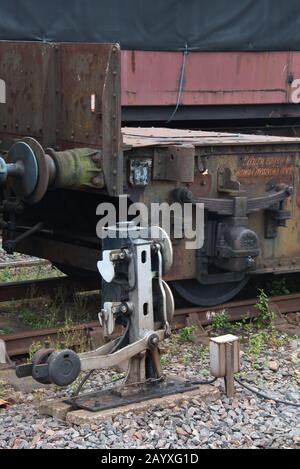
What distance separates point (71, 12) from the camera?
8656 mm

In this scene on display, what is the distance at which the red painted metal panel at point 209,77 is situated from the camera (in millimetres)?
9055

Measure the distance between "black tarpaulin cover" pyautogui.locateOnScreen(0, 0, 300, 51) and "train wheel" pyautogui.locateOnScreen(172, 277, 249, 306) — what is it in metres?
2.62

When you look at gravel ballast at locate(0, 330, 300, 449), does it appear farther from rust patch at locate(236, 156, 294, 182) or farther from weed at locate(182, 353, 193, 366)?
rust patch at locate(236, 156, 294, 182)

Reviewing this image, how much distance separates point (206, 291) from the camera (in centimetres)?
759

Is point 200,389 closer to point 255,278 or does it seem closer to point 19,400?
point 19,400

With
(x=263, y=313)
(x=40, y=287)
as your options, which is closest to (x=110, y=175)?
(x=40, y=287)

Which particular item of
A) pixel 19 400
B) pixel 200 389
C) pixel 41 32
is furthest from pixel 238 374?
pixel 41 32

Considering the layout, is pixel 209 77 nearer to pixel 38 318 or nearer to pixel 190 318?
pixel 190 318

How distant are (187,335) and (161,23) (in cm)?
351

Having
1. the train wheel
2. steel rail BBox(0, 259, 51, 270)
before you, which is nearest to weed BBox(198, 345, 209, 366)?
the train wheel

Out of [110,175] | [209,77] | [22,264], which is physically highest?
[209,77]

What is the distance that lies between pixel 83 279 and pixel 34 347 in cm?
167

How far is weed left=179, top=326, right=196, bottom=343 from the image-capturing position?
6906 millimetres

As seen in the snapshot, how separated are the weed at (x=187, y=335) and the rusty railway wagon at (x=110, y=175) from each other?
15.8 inches
